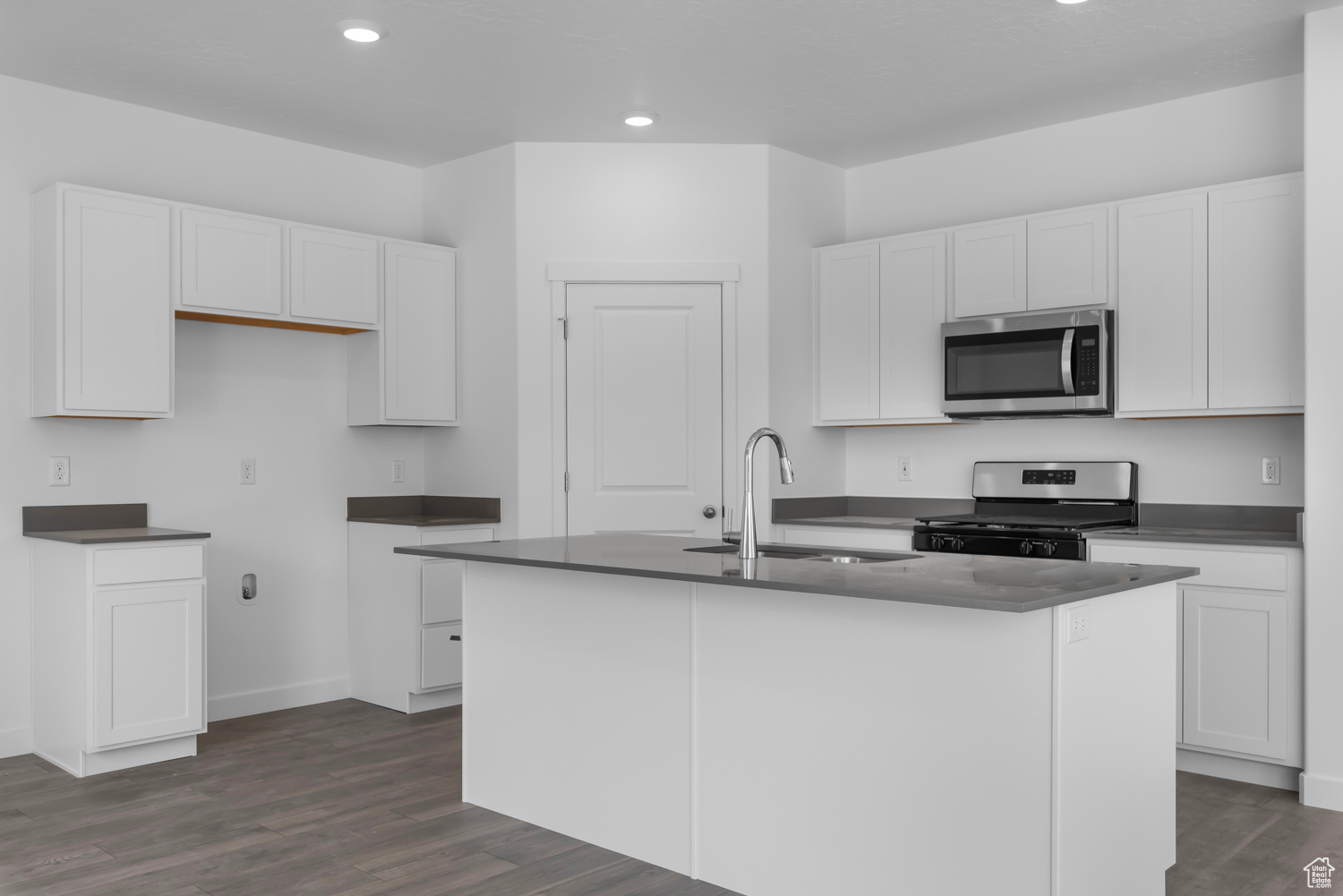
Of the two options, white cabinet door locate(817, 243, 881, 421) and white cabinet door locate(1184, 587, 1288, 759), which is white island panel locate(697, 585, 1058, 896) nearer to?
white cabinet door locate(1184, 587, 1288, 759)

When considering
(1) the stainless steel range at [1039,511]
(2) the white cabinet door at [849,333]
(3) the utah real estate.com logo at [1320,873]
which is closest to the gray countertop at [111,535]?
(2) the white cabinet door at [849,333]

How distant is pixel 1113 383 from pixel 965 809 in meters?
2.55

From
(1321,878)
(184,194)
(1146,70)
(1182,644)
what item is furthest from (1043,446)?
(184,194)

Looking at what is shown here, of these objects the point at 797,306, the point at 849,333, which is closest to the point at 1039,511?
the point at 849,333

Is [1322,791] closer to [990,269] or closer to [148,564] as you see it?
[990,269]

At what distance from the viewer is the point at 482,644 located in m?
3.47

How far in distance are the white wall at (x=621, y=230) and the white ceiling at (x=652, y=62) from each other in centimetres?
13

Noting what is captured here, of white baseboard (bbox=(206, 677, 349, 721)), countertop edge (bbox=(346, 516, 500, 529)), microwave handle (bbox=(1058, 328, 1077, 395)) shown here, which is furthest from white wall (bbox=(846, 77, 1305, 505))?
white baseboard (bbox=(206, 677, 349, 721))

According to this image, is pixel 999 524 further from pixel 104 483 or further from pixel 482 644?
pixel 104 483

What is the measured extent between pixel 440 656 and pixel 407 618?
0.78ft

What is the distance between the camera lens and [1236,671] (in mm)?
3791

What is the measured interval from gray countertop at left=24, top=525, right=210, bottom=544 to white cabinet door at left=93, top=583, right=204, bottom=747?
0.19m

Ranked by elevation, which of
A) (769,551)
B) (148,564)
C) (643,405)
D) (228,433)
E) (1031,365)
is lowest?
(148,564)

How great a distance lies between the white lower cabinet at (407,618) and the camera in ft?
15.9
